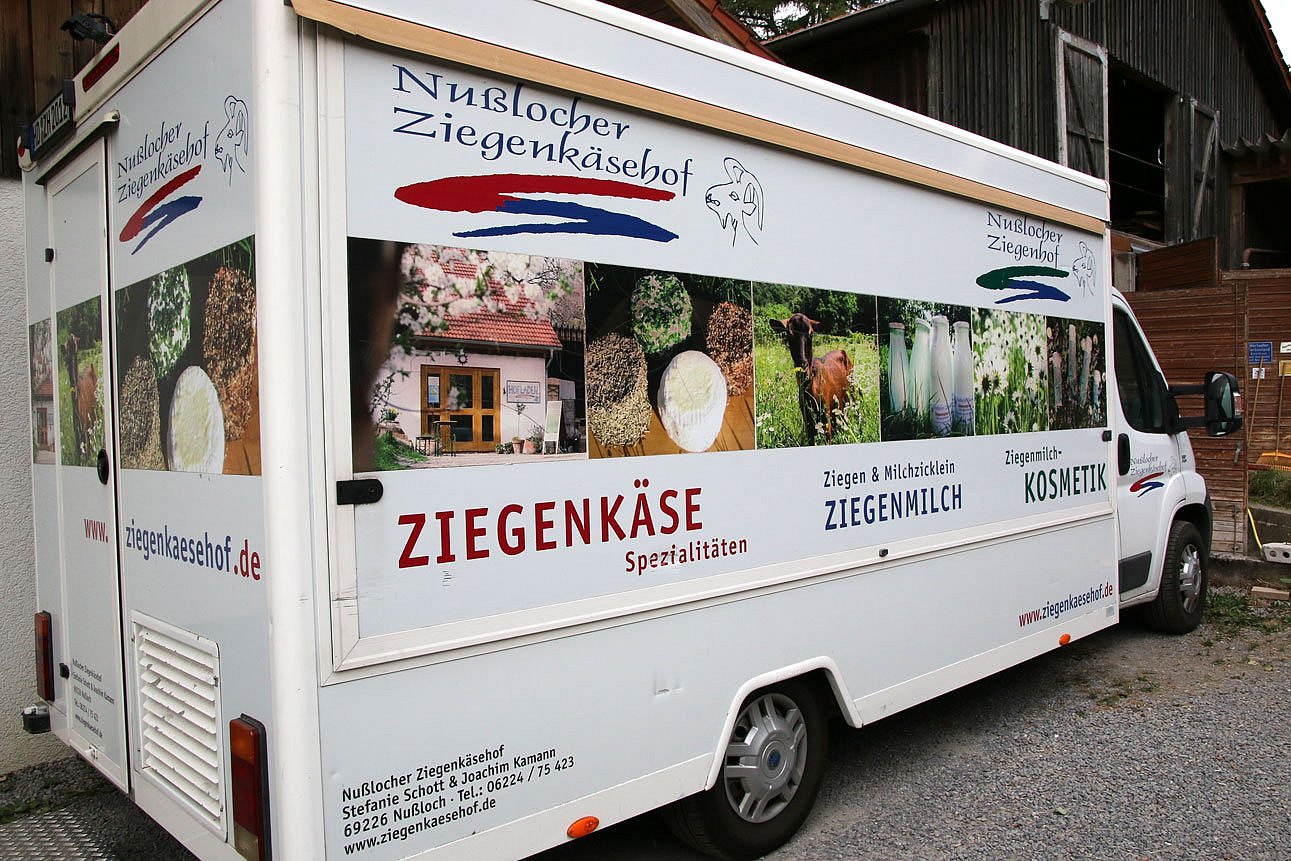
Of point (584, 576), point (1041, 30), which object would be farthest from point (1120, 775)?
point (1041, 30)

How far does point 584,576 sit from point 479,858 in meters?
0.77

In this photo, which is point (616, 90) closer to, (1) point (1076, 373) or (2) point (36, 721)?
(2) point (36, 721)

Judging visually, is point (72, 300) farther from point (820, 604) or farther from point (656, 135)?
point (820, 604)

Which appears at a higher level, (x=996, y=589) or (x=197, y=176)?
(x=197, y=176)

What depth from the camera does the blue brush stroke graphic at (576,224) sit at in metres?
2.61

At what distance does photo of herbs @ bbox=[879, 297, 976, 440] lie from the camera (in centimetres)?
381

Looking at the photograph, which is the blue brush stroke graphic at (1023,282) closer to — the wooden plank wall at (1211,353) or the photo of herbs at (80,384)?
the photo of herbs at (80,384)

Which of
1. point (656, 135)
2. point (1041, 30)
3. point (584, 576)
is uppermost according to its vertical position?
point (1041, 30)

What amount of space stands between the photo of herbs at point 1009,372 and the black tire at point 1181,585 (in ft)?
6.47

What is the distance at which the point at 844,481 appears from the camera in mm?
3566

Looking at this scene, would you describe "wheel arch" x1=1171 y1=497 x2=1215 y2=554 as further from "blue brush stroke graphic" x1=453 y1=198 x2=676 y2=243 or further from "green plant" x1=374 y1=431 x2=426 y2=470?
"green plant" x1=374 y1=431 x2=426 y2=470

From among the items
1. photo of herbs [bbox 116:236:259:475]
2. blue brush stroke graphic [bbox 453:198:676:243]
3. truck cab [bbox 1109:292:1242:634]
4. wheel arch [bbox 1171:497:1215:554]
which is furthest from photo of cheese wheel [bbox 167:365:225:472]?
wheel arch [bbox 1171:497:1215:554]

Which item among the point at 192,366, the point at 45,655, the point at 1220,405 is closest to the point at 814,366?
the point at 192,366

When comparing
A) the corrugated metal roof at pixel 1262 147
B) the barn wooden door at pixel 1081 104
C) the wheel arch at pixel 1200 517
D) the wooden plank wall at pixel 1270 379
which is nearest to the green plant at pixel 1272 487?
the wooden plank wall at pixel 1270 379
